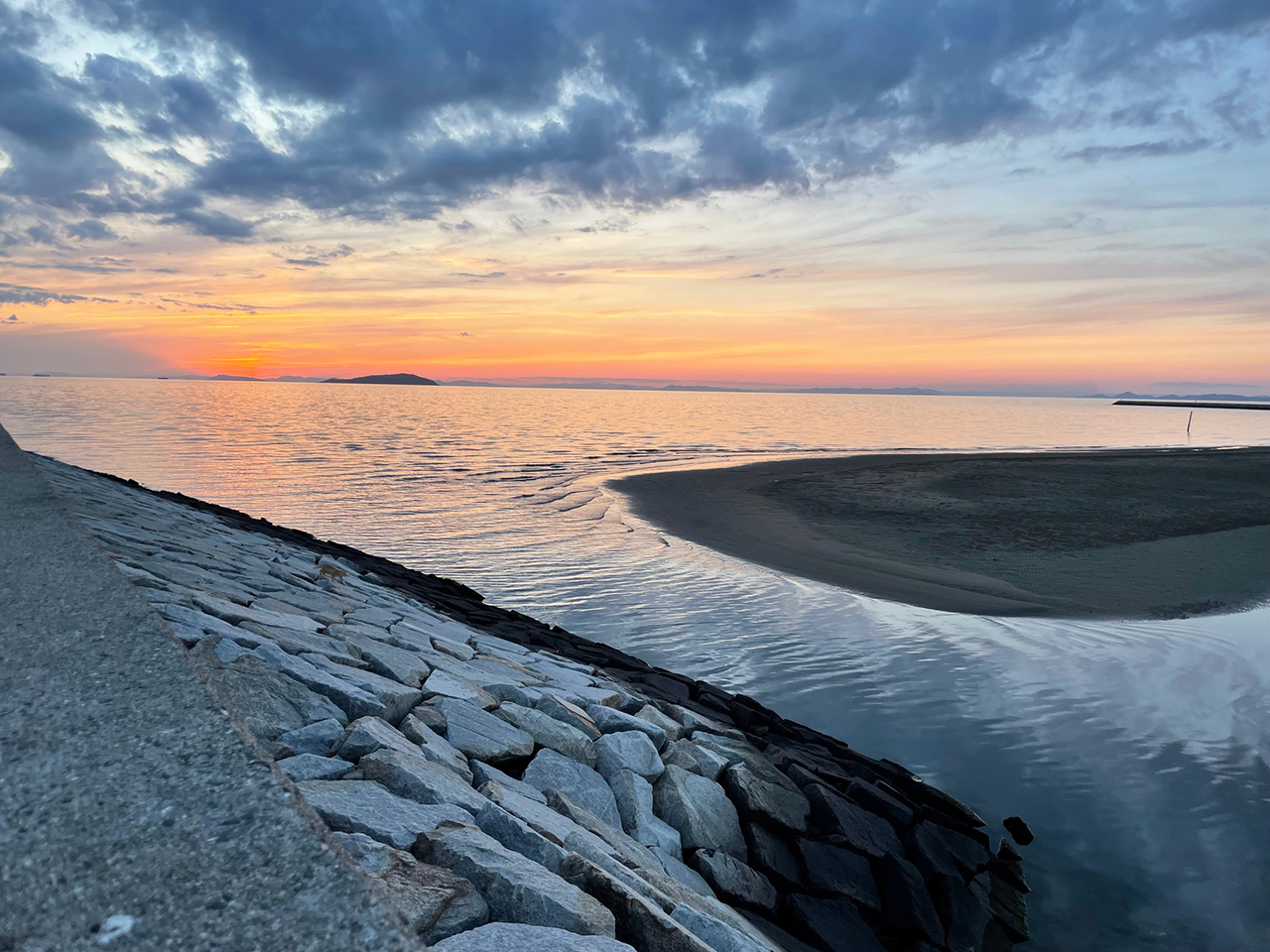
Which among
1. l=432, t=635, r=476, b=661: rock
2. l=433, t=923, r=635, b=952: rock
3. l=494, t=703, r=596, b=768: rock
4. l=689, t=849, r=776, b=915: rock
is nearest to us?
l=433, t=923, r=635, b=952: rock

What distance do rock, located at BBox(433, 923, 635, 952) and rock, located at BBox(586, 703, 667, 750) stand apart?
2548 mm

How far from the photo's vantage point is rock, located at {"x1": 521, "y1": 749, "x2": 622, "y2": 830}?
3864 millimetres

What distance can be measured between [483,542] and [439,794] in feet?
41.3

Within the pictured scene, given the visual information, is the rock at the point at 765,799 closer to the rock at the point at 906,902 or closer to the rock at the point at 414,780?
the rock at the point at 906,902

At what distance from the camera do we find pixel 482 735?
159 inches

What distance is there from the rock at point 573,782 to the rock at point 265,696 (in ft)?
3.36

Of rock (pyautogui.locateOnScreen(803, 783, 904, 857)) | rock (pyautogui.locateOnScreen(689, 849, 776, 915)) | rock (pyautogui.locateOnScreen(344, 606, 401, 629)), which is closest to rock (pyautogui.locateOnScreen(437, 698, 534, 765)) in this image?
rock (pyautogui.locateOnScreen(689, 849, 776, 915))

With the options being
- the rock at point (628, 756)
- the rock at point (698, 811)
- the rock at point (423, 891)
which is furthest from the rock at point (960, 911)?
the rock at point (423, 891)

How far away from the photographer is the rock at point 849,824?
14.6 feet

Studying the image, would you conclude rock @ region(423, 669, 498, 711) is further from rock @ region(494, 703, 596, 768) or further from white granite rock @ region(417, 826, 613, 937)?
white granite rock @ region(417, 826, 613, 937)

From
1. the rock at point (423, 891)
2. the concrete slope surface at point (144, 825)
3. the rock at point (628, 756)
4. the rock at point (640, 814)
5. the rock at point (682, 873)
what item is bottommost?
the rock at point (682, 873)

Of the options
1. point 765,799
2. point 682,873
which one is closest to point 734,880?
point 682,873

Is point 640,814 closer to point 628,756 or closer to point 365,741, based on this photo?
point 628,756

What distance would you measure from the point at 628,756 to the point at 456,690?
43.2 inches
